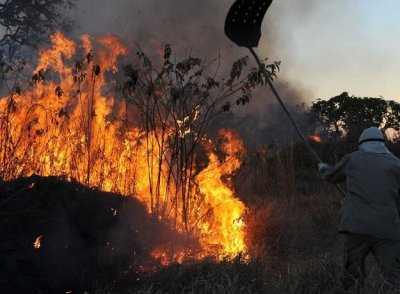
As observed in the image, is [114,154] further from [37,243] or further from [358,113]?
[358,113]

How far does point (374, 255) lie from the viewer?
423cm

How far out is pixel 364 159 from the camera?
4.27 metres

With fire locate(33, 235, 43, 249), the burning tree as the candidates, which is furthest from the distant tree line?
fire locate(33, 235, 43, 249)

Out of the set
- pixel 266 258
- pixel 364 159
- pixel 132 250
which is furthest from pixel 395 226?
pixel 132 250

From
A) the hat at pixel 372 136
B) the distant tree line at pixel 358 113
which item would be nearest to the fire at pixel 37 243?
the hat at pixel 372 136

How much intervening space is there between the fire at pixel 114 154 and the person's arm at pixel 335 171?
1867mm

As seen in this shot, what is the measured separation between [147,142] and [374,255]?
3.32 m

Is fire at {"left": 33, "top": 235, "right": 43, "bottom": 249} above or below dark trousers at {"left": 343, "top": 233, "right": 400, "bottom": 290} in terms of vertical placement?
above

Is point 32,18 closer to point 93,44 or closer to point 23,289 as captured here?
point 93,44

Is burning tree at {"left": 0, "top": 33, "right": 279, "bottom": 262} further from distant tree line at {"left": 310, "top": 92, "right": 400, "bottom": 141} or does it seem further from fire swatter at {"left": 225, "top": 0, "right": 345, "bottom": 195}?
distant tree line at {"left": 310, "top": 92, "right": 400, "bottom": 141}

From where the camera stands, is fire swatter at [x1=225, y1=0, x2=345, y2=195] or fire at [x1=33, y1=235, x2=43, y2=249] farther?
fire at [x1=33, y1=235, x2=43, y2=249]

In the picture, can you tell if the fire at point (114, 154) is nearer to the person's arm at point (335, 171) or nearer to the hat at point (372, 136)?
the person's arm at point (335, 171)

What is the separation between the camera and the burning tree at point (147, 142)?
6.19 metres

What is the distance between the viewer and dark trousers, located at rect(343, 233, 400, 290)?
13.3ft
